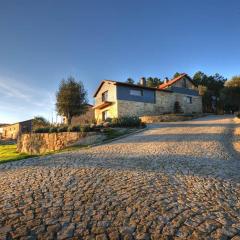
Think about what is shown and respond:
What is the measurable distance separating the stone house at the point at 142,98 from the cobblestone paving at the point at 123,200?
24540 mm

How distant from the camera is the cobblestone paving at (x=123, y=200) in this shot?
4020 mm

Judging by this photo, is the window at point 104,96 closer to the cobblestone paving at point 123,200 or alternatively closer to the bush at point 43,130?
the bush at point 43,130

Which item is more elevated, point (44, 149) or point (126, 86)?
point (126, 86)

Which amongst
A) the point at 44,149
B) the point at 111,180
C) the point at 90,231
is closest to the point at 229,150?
the point at 111,180

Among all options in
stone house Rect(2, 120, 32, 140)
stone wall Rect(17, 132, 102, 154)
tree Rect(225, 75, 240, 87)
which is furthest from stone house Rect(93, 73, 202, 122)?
stone house Rect(2, 120, 32, 140)

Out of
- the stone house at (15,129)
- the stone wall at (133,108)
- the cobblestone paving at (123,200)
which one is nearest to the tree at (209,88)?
the stone wall at (133,108)

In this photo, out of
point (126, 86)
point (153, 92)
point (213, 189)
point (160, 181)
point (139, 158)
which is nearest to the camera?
point (213, 189)

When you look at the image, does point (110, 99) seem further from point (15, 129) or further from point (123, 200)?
point (123, 200)

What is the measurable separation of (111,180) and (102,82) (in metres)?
31.7

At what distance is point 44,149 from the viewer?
1947 centimetres

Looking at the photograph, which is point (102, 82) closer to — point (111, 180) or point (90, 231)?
point (111, 180)

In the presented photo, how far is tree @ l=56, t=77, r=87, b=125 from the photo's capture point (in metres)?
31.7

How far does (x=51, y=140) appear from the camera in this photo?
19188mm

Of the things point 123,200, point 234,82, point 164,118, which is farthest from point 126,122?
point 234,82
